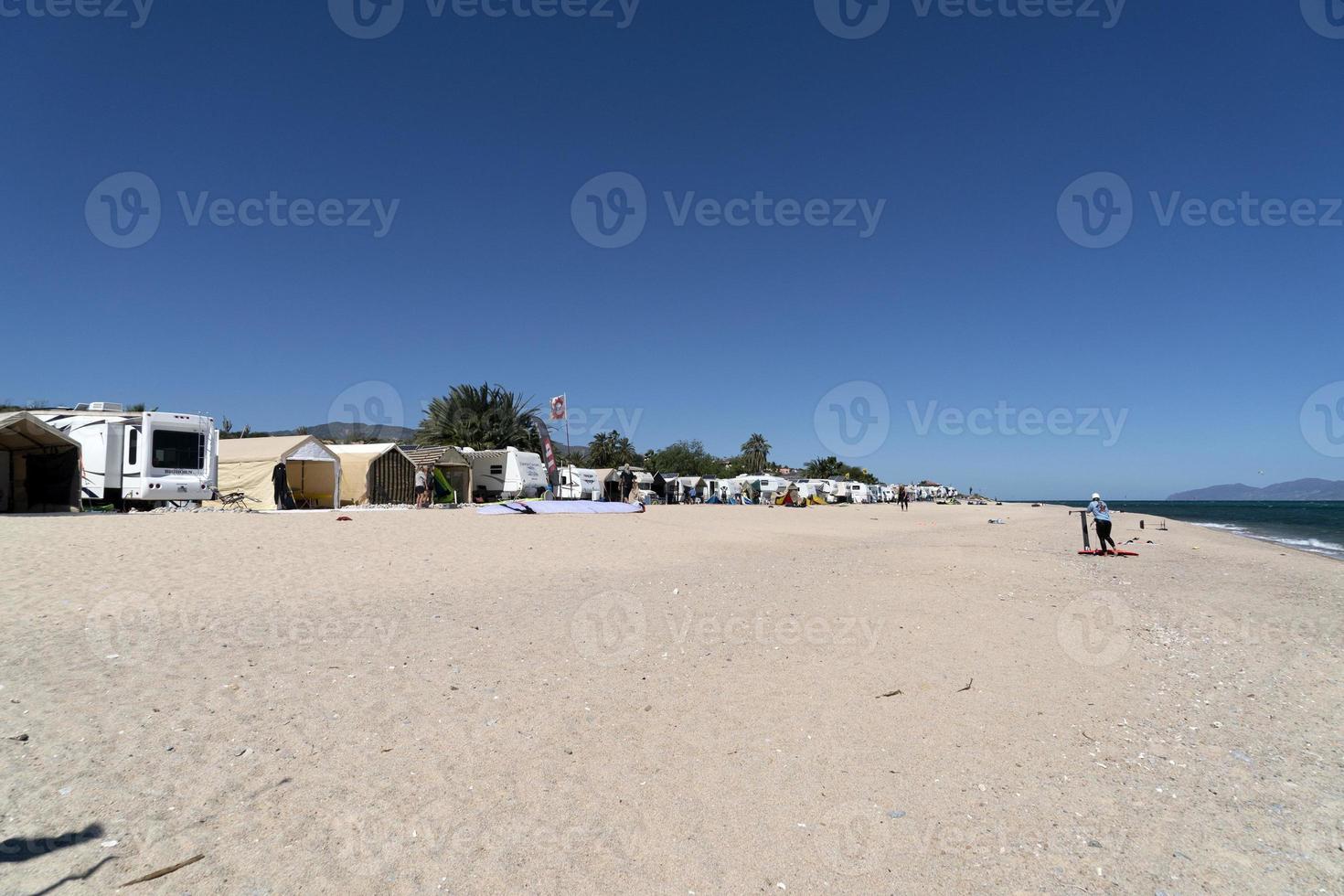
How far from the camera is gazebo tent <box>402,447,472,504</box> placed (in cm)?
3500

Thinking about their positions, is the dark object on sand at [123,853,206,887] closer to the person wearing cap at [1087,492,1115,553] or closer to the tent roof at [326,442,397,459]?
the person wearing cap at [1087,492,1115,553]

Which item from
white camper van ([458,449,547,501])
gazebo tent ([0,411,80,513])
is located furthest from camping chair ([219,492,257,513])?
white camper van ([458,449,547,501])

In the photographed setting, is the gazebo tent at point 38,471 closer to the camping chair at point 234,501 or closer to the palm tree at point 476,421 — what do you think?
the camping chair at point 234,501

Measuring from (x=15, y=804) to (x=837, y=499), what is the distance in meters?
74.7

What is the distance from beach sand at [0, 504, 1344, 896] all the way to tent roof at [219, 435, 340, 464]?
682 inches

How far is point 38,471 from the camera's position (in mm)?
19172

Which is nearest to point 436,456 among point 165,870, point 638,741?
point 638,741

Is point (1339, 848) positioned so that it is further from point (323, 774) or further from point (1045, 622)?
point (323, 774)

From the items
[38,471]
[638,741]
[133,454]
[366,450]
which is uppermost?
[366,450]

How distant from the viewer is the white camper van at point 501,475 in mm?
40500

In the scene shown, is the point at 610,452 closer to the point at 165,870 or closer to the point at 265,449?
the point at 265,449

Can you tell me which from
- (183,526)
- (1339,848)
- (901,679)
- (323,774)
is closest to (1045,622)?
(901,679)

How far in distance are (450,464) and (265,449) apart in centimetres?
1056

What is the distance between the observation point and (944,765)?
428 cm
